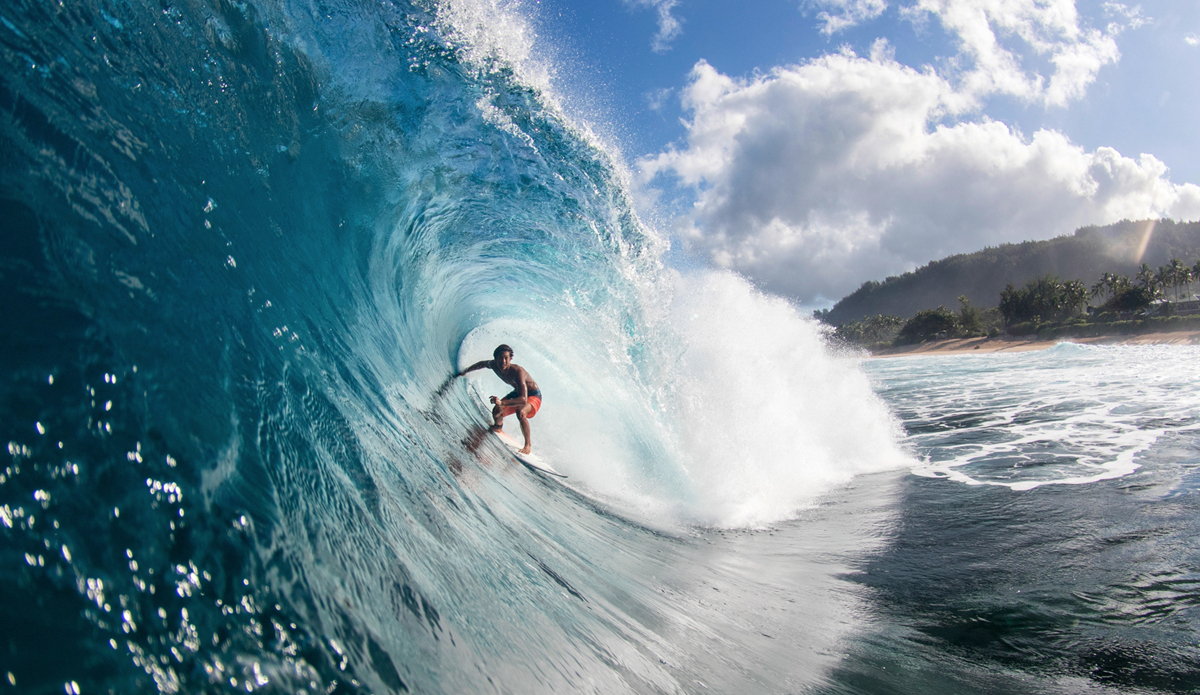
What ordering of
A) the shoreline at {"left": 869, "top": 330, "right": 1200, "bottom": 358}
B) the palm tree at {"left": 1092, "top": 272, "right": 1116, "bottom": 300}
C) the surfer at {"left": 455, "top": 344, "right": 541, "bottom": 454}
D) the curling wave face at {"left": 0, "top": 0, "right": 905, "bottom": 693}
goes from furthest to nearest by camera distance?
the palm tree at {"left": 1092, "top": 272, "right": 1116, "bottom": 300}
the shoreline at {"left": 869, "top": 330, "right": 1200, "bottom": 358}
the surfer at {"left": 455, "top": 344, "right": 541, "bottom": 454}
the curling wave face at {"left": 0, "top": 0, "right": 905, "bottom": 693}

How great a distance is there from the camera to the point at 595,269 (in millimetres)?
7754

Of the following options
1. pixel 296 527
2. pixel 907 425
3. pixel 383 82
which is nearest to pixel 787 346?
pixel 907 425

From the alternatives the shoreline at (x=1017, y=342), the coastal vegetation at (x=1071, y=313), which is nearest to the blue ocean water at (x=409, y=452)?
the shoreline at (x=1017, y=342)

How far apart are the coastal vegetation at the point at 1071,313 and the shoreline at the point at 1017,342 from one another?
117 cm

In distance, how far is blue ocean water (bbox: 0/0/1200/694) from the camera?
5.74ft

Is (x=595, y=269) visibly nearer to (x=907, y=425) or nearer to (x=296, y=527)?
(x=296, y=527)

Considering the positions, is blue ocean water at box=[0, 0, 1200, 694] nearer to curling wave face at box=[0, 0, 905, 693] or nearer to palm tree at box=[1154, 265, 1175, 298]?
curling wave face at box=[0, 0, 905, 693]

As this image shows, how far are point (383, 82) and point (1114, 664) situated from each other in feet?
22.6

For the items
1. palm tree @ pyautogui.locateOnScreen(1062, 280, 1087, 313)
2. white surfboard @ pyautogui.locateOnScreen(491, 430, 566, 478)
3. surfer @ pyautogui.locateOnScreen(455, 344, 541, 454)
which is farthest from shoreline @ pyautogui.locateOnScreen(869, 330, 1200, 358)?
surfer @ pyautogui.locateOnScreen(455, 344, 541, 454)

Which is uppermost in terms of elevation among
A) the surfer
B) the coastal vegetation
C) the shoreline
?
the surfer

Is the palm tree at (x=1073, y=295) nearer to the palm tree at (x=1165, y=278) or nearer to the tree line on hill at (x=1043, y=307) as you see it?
the tree line on hill at (x=1043, y=307)

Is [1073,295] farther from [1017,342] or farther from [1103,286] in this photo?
[1103,286]

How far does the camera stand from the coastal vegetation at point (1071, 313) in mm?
54562

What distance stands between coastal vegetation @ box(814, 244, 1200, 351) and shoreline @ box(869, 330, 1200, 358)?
3.83 ft
